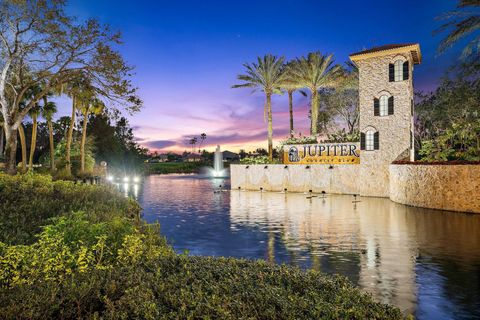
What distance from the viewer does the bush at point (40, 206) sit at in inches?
353

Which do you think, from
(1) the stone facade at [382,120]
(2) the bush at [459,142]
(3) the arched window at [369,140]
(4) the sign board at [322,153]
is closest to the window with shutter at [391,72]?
(1) the stone facade at [382,120]

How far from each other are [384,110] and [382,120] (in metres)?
0.74

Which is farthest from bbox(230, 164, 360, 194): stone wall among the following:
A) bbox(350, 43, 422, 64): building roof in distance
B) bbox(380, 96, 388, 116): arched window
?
bbox(350, 43, 422, 64): building roof in distance

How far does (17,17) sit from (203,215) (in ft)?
46.1

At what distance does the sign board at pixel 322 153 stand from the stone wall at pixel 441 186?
20.9 feet

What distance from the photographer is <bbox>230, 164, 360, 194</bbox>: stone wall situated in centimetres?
3219

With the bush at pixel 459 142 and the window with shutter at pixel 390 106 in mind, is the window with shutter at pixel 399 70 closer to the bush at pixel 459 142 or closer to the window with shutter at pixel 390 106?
the window with shutter at pixel 390 106

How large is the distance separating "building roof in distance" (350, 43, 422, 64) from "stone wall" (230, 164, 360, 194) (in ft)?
27.3

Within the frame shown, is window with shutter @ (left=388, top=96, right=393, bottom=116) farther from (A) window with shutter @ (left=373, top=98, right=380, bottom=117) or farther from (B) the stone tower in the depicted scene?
(A) window with shutter @ (left=373, top=98, right=380, bottom=117)

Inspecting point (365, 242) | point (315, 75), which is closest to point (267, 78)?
point (315, 75)

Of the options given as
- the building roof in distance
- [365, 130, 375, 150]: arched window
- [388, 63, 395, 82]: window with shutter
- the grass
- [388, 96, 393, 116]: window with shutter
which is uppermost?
the building roof in distance

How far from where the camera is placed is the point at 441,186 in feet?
74.0

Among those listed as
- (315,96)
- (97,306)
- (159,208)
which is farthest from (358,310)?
(315,96)

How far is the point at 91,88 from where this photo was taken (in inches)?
930
